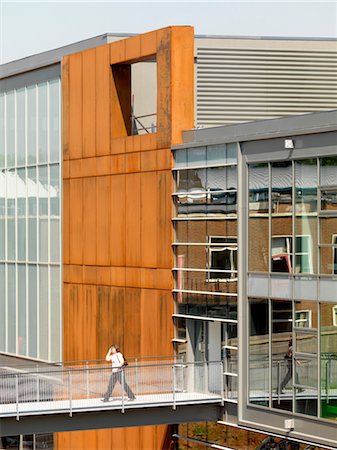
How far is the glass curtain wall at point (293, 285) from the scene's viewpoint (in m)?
30.8

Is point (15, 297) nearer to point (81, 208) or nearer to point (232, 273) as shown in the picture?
point (81, 208)

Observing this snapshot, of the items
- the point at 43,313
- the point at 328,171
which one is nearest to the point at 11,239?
the point at 43,313

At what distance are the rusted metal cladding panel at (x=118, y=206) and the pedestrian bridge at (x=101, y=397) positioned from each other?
9.61 ft

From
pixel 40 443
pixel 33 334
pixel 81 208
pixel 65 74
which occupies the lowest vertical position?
pixel 40 443

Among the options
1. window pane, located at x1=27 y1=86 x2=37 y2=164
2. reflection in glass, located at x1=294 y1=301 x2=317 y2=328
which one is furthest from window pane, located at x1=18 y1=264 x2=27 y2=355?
reflection in glass, located at x1=294 y1=301 x2=317 y2=328

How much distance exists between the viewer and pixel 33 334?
44.8m

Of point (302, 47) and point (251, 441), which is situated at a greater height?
point (302, 47)

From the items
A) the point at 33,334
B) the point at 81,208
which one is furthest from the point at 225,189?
the point at 33,334

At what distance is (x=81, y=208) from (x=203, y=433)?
935cm

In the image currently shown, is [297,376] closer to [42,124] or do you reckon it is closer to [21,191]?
[42,124]

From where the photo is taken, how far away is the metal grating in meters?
43.6

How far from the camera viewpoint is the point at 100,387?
32.6m

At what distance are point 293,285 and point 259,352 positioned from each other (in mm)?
2352

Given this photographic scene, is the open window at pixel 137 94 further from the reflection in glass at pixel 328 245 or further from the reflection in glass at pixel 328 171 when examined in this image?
the reflection in glass at pixel 328 245
